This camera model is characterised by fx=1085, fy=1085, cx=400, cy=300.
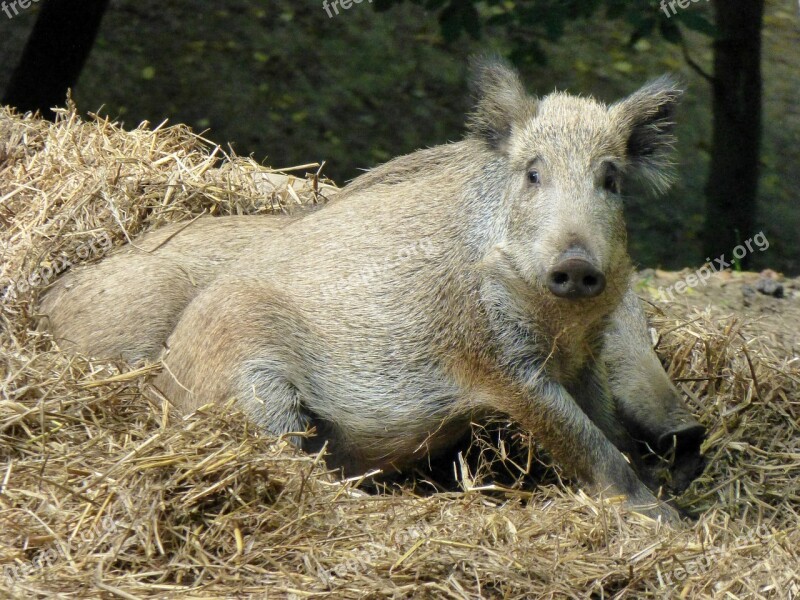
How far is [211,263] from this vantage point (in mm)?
5918

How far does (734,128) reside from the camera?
31.1 ft

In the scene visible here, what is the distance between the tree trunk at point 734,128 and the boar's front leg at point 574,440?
186 inches

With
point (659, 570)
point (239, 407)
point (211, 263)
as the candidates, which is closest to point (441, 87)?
→ point (211, 263)

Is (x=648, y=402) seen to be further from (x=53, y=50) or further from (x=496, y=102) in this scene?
(x=53, y=50)

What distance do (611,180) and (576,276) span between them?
0.85 m

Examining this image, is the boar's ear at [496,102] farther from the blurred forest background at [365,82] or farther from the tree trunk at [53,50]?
the blurred forest background at [365,82]

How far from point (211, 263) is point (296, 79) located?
7.84 meters

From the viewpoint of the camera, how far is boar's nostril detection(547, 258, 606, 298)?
14.4 feet

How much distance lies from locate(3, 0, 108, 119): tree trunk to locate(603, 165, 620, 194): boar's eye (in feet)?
19.9

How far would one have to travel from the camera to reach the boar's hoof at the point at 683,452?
545 cm

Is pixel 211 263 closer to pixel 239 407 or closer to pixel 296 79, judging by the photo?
pixel 239 407

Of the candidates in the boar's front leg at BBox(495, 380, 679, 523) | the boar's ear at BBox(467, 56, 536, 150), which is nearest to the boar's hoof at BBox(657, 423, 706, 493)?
the boar's front leg at BBox(495, 380, 679, 523)

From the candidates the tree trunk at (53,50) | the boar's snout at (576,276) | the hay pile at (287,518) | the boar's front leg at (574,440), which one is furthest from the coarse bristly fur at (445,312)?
the tree trunk at (53,50)

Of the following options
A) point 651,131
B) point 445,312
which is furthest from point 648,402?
point 651,131
